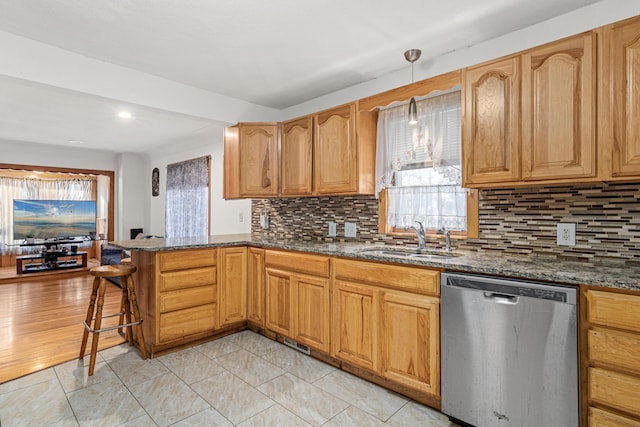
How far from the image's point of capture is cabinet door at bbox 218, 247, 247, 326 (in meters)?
3.04

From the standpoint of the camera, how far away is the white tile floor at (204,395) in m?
1.88

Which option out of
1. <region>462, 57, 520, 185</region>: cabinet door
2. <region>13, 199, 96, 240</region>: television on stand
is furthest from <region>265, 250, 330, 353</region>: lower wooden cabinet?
<region>13, 199, 96, 240</region>: television on stand

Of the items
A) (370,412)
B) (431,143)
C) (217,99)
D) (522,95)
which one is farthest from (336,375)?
(217,99)

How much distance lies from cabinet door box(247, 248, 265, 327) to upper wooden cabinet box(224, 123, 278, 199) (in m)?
0.66

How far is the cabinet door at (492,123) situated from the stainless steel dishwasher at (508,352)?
0.68m

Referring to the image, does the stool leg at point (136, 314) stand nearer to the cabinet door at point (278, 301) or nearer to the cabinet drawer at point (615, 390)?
the cabinet door at point (278, 301)

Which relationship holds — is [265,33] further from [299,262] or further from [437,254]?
[437,254]

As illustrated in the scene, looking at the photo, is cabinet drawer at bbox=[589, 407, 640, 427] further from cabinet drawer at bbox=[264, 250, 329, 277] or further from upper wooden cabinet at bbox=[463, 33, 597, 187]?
cabinet drawer at bbox=[264, 250, 329, 277]

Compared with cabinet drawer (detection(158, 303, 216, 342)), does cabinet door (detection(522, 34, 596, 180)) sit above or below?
above

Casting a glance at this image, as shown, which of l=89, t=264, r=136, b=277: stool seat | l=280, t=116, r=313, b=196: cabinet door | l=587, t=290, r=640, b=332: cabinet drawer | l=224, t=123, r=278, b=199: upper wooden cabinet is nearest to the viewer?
l=587, t=290, r=640, b=332: cabinet drawer

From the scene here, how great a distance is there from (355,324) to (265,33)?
2.05 m

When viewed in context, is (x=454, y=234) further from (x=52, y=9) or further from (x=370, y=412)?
(x=52, y=9)

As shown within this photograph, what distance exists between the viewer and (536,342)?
157 cm

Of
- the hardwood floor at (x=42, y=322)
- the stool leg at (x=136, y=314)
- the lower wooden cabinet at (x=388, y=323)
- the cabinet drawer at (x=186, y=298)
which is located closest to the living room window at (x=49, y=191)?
the hardwood floor at (x=42, y=322)
